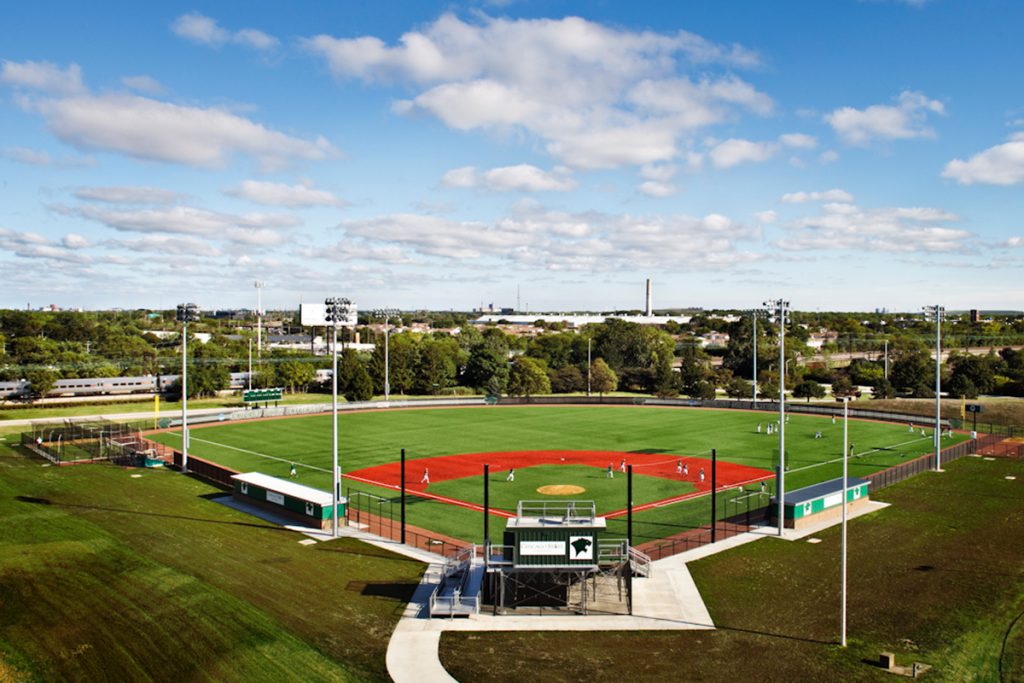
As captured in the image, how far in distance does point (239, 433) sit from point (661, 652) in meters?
58.0

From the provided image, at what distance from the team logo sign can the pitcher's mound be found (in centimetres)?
1972

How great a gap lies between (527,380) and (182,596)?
83.1 metres

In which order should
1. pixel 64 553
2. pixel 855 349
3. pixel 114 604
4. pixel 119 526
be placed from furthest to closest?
pixel 855 349 < pixel 119 526 < pixel 64 553 < pixel 114 604

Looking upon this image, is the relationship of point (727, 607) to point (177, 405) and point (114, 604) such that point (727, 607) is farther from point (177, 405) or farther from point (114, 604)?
point (177, 405)

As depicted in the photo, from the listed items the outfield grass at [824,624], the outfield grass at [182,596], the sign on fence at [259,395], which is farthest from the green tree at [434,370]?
the outfield grass at [824,624]

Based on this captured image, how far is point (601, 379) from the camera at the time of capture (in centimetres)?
11456

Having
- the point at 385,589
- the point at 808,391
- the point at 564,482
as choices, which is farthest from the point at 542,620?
the point at 808,391

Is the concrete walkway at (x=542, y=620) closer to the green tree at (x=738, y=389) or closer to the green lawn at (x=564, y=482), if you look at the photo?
the green lawn at (x=564, y=482)

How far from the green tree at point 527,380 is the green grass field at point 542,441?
53.4 feet

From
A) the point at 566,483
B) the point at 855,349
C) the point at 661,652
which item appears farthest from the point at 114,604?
the point at 855,349

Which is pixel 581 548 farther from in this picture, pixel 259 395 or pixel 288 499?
pixel 259 395

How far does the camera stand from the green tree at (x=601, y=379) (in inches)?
4515

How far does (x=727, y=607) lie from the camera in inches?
1096

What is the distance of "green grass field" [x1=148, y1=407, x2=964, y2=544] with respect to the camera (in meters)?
45.1
